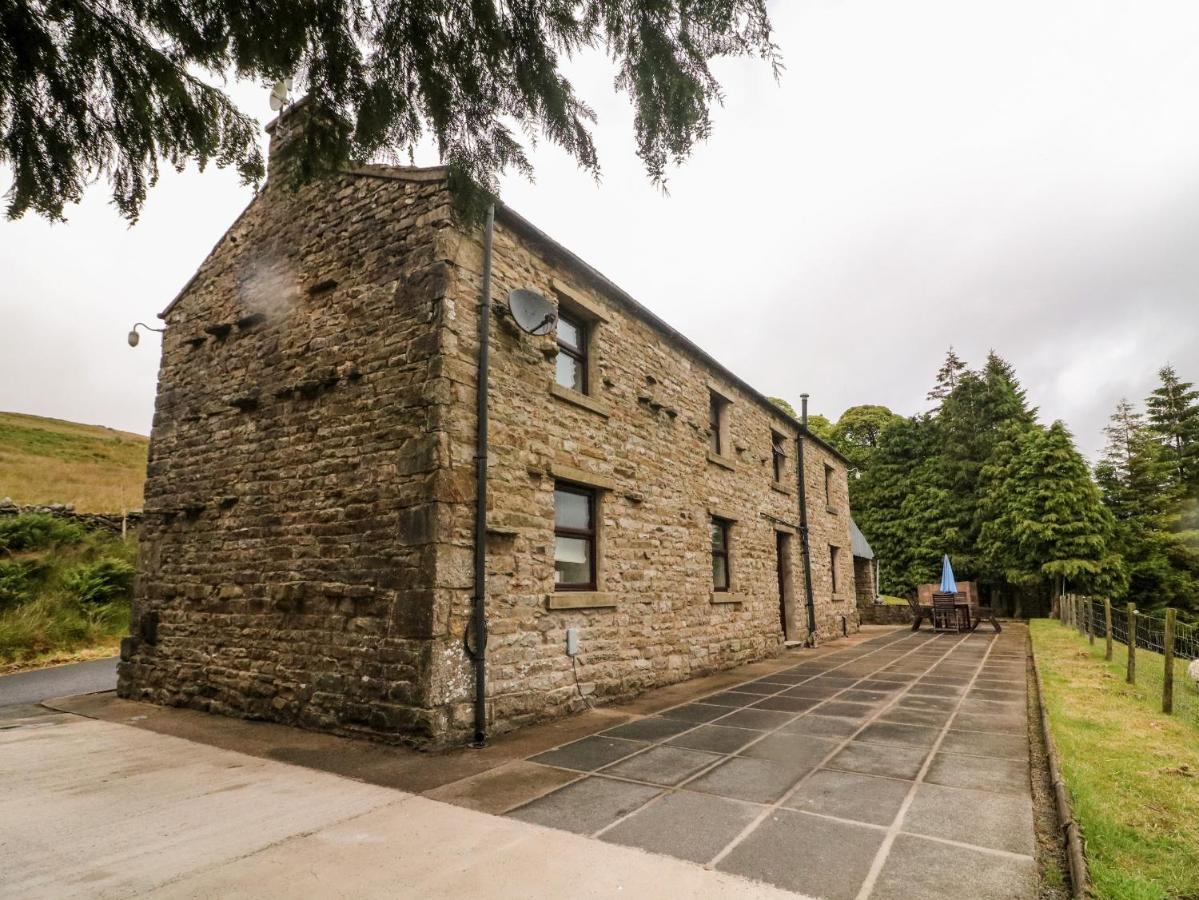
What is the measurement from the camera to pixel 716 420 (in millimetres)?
11734

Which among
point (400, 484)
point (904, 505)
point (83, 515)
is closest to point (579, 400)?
point (400, 484)

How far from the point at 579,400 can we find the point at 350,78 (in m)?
4.93

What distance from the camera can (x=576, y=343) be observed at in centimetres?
810

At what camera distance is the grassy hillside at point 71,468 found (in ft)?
65.7

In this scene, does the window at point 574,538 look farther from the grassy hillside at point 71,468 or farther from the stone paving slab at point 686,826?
the grassy hillside at point 71,468

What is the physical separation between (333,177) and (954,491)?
31.5 meters

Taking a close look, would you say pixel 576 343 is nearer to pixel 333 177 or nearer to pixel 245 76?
pixel 333 177

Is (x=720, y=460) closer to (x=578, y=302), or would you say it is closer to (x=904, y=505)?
(x=578, y=302)

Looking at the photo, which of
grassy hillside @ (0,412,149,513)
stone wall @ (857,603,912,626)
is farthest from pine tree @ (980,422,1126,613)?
grassy hillside @ (0,412,149,513)

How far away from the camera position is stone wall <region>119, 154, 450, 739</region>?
5652 millimetres

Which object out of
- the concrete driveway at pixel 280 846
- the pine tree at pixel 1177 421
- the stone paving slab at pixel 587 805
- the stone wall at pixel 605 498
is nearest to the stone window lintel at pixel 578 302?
→ the stone wall at pixel 605 498

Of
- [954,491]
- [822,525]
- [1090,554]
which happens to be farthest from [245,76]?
[954,491]

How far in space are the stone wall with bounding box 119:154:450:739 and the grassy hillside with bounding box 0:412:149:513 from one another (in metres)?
14.2

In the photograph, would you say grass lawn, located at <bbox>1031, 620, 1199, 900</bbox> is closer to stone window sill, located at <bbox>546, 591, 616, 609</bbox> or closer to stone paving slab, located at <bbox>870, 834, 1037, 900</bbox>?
stone paving slab, located at <bbox>870, 834, 1037, 900</bbox>
